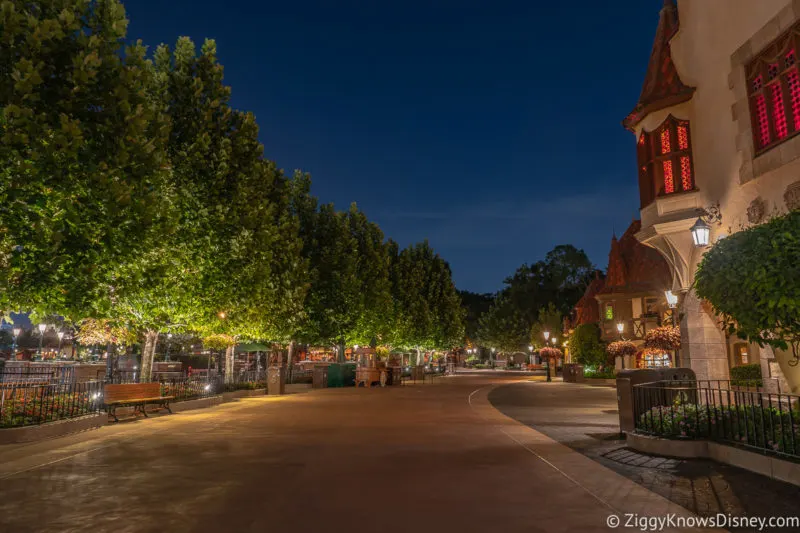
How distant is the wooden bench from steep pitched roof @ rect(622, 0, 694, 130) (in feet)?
56.7

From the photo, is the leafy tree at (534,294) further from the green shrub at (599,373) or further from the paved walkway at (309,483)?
the paved walkway at (309,483)

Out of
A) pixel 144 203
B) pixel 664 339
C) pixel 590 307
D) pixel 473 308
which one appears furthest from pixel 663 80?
pixel 473 308

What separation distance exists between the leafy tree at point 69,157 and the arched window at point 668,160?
14099 millimetres

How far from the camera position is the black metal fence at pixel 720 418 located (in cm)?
844

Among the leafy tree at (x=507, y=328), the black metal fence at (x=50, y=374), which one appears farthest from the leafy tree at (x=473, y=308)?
the black metal fence at (x=50, y=374)

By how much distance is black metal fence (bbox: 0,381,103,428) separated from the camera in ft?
41.0

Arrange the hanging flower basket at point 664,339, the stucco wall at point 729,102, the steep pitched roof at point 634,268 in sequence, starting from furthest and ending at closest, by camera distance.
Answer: the steep pitched roof at point 634,268
the hanging flower basket at point 664,339
the stucco wall at point 729,102

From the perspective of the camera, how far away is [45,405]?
532 inches

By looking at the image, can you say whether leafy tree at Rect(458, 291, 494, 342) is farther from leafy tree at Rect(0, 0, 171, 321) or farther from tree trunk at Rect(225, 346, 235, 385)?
leafy tree at Rect(0, 0, 171, 321)

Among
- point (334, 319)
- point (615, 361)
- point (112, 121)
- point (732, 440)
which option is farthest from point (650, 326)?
point (112, 121)

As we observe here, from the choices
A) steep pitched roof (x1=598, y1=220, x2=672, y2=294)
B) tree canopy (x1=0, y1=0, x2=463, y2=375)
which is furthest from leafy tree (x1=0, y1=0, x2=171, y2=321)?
steep pitched roof (x1=598, y1=220, x2=672, y2=294)

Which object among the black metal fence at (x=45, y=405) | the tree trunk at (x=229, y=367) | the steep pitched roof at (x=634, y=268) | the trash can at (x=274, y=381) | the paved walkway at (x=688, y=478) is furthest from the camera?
the steep pitched roof at (x=634, y=268)

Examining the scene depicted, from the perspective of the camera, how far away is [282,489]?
7484mm

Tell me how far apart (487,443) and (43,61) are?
40.8 feet
